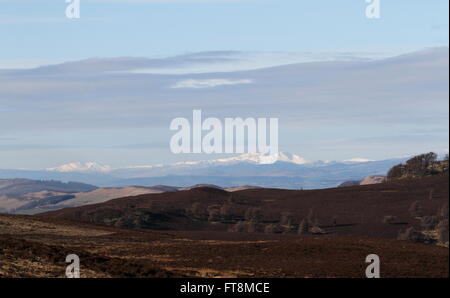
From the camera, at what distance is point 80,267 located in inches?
1527

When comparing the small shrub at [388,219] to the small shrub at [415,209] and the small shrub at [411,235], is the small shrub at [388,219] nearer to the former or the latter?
the small shrub at [415,209]

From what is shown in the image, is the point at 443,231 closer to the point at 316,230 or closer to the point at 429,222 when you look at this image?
the point at 429,222

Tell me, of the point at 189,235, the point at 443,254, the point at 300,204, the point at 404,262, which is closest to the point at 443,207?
the point at 300,204

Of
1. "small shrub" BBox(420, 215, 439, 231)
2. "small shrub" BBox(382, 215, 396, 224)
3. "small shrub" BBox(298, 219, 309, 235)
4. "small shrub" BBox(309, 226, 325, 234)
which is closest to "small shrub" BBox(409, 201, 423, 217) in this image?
"small shrub" BBox(382, 215, 396, 224)

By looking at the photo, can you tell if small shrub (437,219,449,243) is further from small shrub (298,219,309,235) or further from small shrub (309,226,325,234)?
small shrub (298,219,309,235)

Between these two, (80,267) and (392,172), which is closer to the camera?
(80,267)

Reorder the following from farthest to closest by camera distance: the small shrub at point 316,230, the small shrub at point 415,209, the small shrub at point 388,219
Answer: the small shrub at point 415,209, the small shrub at point 388,219, the small shrub at point 316,230

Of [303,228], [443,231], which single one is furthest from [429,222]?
[303,228]

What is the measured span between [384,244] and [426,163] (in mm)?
71274

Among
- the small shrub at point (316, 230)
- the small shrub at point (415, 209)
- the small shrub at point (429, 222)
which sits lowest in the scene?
the small shrub at point (316, 230)

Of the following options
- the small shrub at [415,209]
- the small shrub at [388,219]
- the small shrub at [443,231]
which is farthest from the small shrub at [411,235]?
the small shrub at [415,209]
